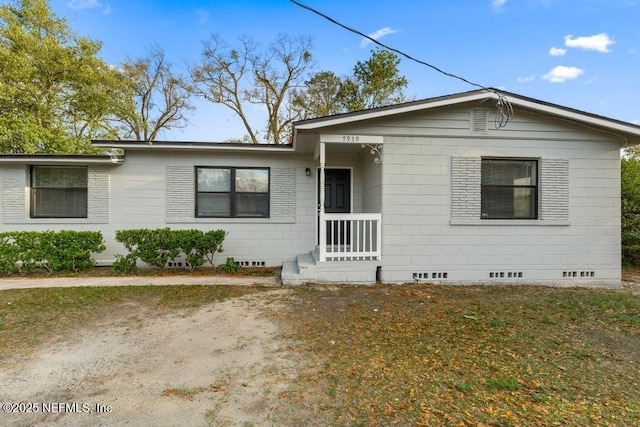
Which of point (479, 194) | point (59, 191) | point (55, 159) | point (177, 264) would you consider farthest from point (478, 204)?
point (59, 191)

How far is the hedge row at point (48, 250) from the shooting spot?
21.7 ft

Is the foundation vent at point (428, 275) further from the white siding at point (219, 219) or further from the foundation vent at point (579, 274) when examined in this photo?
the white siding at point (219, 219)

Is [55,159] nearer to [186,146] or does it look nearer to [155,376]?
[186,146]

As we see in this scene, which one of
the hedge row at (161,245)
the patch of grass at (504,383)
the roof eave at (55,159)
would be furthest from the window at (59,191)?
the patch of grass at (504,383)

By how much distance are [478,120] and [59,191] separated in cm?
988

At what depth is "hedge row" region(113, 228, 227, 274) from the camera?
6902mm

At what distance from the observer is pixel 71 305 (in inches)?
184

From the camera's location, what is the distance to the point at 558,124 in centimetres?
640

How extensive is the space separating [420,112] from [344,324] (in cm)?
443

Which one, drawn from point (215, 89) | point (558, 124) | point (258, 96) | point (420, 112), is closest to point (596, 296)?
point (558, 124)

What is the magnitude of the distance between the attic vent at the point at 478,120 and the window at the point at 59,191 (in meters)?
9.10

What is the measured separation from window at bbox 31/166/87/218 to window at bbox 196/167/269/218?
9.39 feet

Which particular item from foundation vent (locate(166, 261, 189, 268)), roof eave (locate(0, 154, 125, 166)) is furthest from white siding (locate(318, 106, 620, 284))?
roof eave (locate(0, 154, 125, 166))

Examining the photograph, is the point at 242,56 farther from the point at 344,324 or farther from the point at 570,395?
the point at 570,395
